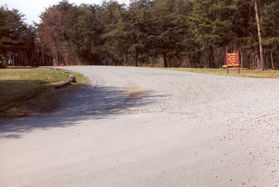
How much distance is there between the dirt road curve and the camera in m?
3.21

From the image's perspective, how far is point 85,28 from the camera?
1868 inches

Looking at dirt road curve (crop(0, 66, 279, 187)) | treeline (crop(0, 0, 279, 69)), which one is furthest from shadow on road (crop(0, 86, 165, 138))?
treeline (crop(0, 0, 279, 69))

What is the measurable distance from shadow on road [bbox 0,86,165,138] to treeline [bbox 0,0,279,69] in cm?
1923

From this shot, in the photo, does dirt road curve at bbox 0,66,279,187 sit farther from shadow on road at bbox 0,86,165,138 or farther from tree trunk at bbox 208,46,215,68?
tree trunk at bbox 208,46,215,68

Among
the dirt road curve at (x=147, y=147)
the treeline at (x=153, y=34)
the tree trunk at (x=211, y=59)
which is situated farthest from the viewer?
the tree trunk at (x=211, y=59)

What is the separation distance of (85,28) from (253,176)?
47.5m

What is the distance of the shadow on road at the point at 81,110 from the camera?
605cm

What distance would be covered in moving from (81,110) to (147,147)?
4.33 meters

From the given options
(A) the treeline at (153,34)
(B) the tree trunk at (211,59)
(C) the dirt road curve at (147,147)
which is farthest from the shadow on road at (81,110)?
(B) the tree trunk at (211,59)

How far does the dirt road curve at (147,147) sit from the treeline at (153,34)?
2118 cm

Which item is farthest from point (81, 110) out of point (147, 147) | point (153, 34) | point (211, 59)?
point (211, 59)

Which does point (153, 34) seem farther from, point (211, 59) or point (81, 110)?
point (81, 110)

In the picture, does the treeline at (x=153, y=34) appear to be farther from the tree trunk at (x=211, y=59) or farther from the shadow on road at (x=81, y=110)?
the shadow on road at (x=81, y=110)

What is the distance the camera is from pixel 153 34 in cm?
4069
